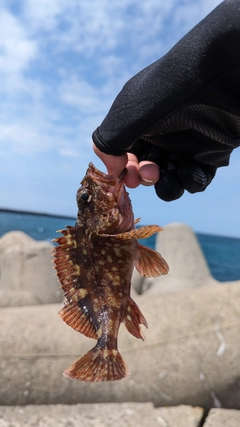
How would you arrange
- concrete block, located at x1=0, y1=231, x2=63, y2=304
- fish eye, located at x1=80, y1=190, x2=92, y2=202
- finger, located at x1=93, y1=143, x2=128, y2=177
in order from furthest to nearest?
concrete block, located at x1=0, y1=231, x2=63, y2=304 → fish eye, located at x1=80, y1=190, x2=92, y2=202 → finger, located at x1=93, y1=143, x2=128, y2=177

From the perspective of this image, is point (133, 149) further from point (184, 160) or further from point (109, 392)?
point (109, 392)

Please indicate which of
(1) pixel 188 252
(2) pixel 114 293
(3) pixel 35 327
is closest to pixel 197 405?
(3) pixel 35 327

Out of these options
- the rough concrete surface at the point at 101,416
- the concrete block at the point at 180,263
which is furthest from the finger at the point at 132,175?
the concrete block at the point at 180,263

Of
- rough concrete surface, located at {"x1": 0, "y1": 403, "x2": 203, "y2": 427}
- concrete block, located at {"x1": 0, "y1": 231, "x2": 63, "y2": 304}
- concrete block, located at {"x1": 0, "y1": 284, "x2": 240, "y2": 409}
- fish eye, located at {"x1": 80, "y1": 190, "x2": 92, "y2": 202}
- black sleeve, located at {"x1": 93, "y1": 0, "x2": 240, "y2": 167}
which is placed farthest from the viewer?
concrete block, located at {"x1": 0, "y1": 231, "x2": 63, "y2": 304}

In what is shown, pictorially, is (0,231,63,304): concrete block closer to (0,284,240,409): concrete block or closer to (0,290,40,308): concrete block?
(0,290,40,308): concrete block

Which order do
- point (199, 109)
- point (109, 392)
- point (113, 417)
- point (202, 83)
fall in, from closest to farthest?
point (202, 83), point (199, 109), point (113, 417), point (109, 392)

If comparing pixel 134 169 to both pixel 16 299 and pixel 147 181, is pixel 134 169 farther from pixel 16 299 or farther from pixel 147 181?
pixel 16 299

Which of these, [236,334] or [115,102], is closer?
[115,102]

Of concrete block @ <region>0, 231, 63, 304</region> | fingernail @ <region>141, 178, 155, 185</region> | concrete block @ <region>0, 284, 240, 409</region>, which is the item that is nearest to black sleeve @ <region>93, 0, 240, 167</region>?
fingernail @ <region>141, 178, 155, 185</region>

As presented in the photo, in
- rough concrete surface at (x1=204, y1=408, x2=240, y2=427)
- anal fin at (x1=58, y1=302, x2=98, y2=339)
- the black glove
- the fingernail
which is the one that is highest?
the black glove
